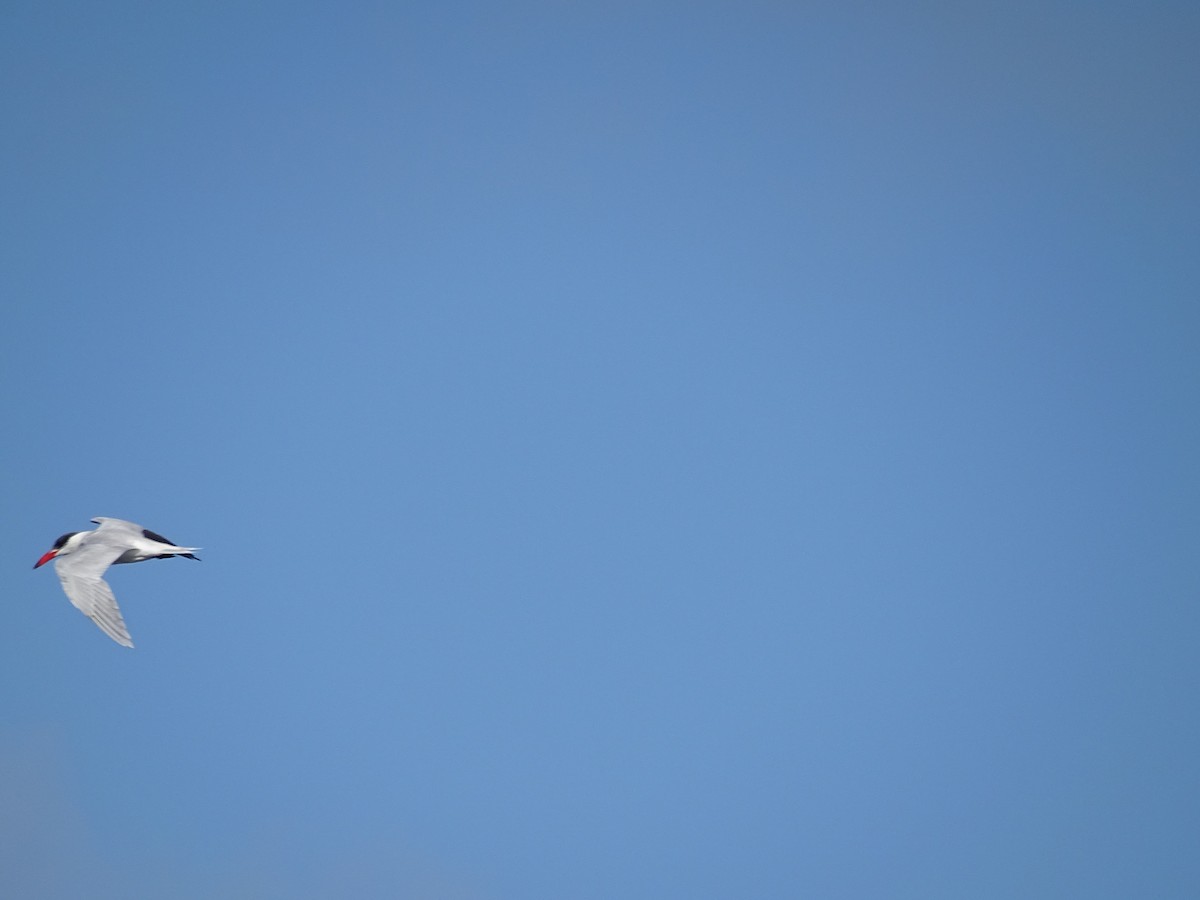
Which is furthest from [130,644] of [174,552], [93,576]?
[174,552]

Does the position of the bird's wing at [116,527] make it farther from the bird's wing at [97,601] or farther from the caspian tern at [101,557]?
the bird's wing at [97,601]

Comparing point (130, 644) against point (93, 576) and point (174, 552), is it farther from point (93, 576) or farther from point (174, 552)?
point (174, 552)

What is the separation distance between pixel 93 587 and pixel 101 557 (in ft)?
5.98

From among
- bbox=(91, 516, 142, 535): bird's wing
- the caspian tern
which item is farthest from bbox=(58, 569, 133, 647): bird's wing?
bbox=(91, 516, 142, 535): bird's wing

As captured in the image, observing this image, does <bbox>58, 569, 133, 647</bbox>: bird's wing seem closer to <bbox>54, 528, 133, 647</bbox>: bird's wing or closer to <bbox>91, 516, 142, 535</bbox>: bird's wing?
<bbox>54, 528, 133, 647</bbox>: bird's wing

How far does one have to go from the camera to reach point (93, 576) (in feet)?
79.4

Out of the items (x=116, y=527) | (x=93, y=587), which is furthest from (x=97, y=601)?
(x=116, y=527)

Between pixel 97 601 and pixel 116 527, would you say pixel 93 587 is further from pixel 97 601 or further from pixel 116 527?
pixel 116 527

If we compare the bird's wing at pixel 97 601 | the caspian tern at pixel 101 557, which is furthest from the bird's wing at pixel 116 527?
the bird's wing at pixel 97 601

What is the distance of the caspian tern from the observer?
23.0 metres

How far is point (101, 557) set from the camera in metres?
25.5

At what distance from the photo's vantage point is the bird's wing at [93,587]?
74.2ft

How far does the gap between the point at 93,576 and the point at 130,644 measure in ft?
10.1

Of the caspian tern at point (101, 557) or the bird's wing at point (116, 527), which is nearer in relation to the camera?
the caspian tern at point (101, 557)
